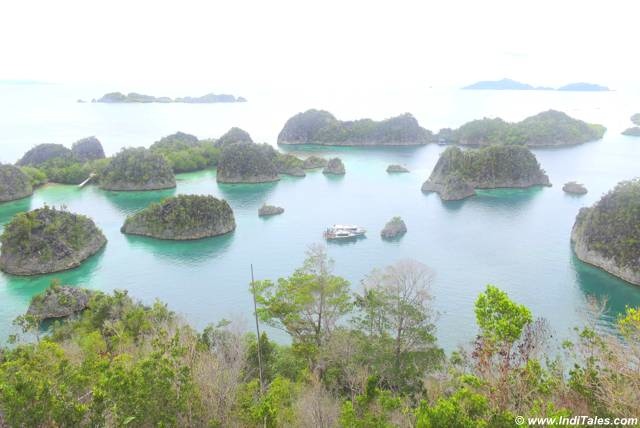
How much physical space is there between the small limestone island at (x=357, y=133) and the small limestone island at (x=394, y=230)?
223 ft

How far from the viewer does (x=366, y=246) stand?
4384cm

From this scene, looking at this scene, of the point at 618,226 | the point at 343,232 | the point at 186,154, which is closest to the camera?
the point at 618,226

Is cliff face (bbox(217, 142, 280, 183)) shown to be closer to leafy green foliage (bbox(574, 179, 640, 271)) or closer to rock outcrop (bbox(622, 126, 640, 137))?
leafy green foliage (bbox(574, 179, 640, 271))

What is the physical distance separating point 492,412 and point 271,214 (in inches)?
1762

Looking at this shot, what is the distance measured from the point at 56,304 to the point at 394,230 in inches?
1167

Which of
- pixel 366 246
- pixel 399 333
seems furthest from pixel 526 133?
pixel 399 333

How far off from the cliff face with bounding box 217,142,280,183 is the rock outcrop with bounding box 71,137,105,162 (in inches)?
1036

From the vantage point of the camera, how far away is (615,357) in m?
11.9

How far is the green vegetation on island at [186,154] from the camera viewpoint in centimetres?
7838

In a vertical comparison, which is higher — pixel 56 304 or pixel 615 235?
pixel 615 235

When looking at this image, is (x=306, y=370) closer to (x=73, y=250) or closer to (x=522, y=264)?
(x=522, y=264)

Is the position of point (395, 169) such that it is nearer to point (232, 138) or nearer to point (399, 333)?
point (232, 138)

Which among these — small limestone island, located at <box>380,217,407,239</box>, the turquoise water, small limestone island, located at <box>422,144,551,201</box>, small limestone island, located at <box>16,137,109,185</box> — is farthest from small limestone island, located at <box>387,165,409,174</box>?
small limestone island, located at <box>16,137,109,185</box>

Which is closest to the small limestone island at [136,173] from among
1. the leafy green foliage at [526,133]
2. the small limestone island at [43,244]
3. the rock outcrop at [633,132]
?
the small limestone island at [43,244]
